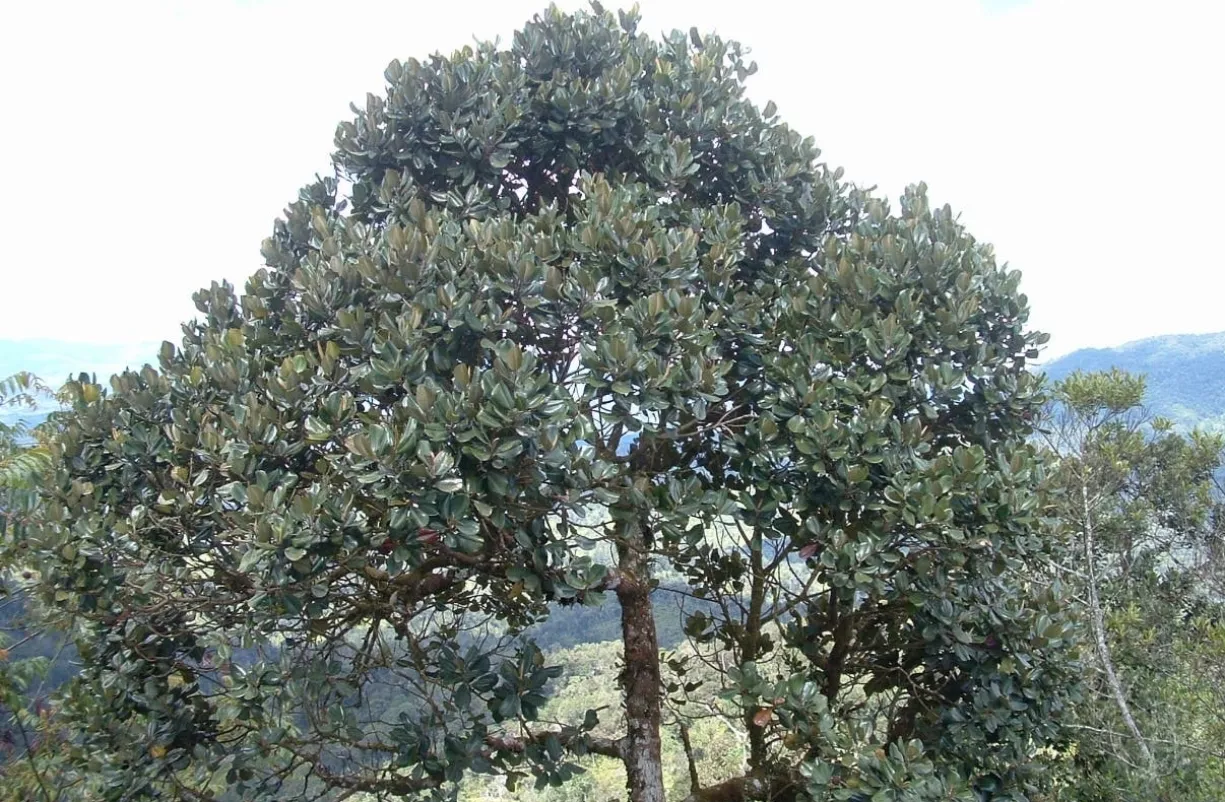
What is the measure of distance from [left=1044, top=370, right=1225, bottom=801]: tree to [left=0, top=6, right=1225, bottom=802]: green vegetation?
8 cm

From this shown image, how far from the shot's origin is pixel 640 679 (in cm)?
498

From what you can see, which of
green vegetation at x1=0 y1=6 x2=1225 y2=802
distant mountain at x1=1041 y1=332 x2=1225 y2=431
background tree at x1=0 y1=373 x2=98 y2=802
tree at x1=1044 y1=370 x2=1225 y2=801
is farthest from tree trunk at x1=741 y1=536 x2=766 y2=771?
distant mountain at x1=1041 y1=332 x2=1225 y2=431

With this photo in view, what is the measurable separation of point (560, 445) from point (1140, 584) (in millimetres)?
6814

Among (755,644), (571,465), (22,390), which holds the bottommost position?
(755,644)

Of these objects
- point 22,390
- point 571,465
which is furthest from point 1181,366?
point 22,390

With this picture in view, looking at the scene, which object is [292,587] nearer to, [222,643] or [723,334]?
[222,643]

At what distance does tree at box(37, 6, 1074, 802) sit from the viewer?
3.25 metres

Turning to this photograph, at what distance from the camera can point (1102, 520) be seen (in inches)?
281

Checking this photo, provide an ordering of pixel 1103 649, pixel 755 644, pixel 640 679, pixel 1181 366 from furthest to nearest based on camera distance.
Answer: pixel 1181 366, pixel 1103 649, pixel 755 644, pixel 640 679

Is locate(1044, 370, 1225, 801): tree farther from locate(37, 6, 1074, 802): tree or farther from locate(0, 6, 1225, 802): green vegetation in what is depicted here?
locate(37, 6, 1074, 802): tree

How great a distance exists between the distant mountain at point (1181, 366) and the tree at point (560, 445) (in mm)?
17852

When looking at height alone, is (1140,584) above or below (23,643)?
below

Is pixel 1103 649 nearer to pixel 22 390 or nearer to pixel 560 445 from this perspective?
pixel 560 445

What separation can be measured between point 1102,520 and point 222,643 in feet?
24.0
